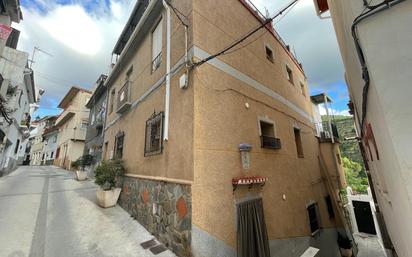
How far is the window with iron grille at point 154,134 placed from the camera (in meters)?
5.22

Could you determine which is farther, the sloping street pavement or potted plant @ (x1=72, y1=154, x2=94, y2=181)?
potted plant @ (x1=72, y1=154, x2=94, y2=181)

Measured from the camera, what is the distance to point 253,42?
6.95 m

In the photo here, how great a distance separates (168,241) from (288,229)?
3.81 m

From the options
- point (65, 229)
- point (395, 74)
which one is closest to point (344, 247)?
point (395, 74)

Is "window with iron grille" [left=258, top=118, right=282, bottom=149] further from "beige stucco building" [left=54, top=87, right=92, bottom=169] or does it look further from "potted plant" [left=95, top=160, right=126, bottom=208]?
"beige stucco building" [left=54, top=87, right=92, bottom=169]

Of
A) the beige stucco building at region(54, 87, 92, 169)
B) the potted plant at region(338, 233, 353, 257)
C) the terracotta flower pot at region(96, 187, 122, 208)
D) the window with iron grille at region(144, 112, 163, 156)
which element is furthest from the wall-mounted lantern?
the beige stucco building at region(54, 87, 92, 169)

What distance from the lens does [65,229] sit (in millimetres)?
4695

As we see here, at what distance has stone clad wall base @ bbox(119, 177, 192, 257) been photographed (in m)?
3.63

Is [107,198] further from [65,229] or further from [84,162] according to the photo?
[84,162]

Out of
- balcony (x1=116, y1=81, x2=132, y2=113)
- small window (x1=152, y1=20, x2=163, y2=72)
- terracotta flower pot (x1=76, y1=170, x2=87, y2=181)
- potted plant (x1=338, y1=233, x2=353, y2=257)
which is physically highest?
small window (x1=152, y1=20, x2=163, y2=72)

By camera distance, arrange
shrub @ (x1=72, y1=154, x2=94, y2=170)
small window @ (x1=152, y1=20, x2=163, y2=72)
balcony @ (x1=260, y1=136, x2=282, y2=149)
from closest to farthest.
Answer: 1. balcony @ (x1=260, y1=136, x2=282, y2=149)
2. small window @ (x1=152, y1=20, x2=163, y2=72)
3. shrub @ (x1=72, y1=154, x2=94, y2=170)

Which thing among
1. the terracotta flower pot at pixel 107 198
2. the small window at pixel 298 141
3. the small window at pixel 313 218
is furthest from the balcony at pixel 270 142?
the terracotta flower pot at pixel 107 198

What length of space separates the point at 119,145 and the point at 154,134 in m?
3.78

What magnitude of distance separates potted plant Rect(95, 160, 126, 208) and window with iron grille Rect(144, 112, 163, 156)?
6.78ft
